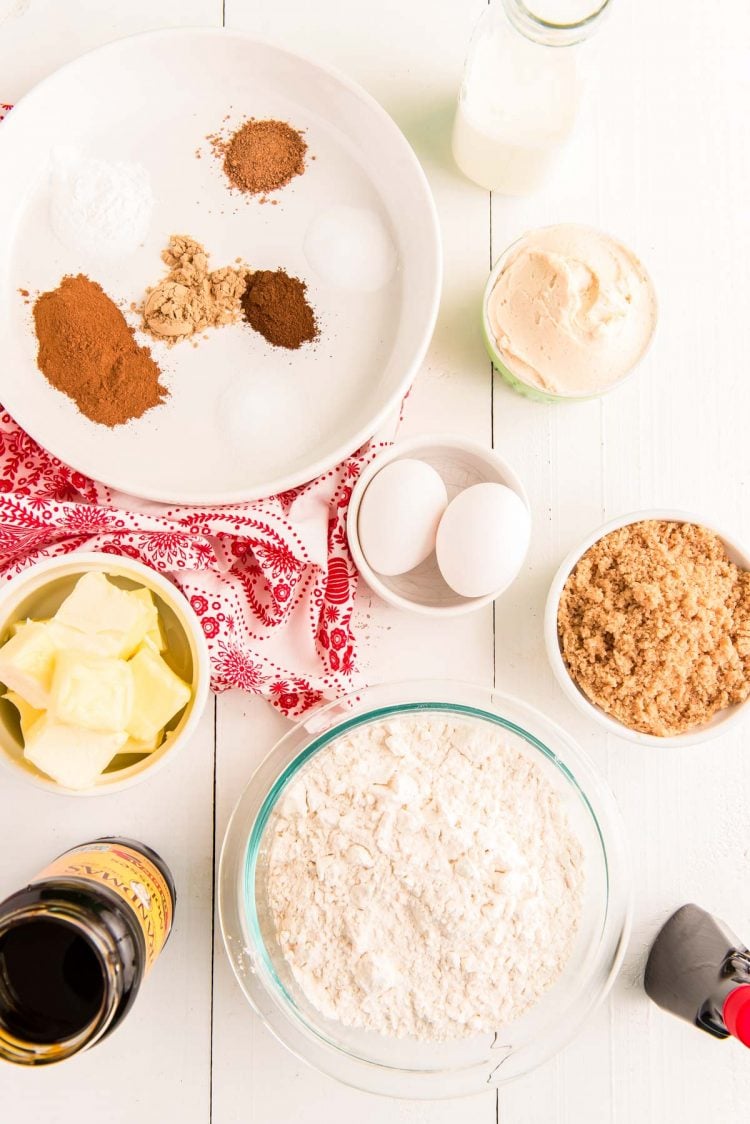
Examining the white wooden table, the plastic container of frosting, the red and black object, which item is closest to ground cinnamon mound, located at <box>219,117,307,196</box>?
the white wooden table

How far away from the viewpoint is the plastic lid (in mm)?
857

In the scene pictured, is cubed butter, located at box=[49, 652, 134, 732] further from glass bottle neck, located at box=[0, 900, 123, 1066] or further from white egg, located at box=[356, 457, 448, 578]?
white egg, located at box=[356, 457, 448, 578]

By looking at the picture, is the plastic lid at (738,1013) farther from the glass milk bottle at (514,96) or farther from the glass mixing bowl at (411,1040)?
the glass milk bottle at (514,96)

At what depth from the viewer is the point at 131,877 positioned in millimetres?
875

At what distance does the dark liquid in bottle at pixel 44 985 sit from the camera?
0.79m

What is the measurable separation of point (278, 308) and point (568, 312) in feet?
1.03

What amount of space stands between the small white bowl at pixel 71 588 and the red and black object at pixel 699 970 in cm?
60

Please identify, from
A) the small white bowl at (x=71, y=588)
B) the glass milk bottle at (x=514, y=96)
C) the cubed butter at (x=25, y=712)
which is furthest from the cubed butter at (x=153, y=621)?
the glass milk bottle at (x=514, y=96)

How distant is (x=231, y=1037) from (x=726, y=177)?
1195mm

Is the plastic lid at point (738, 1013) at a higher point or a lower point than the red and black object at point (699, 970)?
higher

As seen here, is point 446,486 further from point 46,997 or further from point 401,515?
point 46,997

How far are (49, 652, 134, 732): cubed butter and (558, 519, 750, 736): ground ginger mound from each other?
48cm

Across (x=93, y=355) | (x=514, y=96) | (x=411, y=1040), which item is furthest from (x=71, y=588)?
(x=514, y=96)

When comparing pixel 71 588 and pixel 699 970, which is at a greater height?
pixel 71 588
